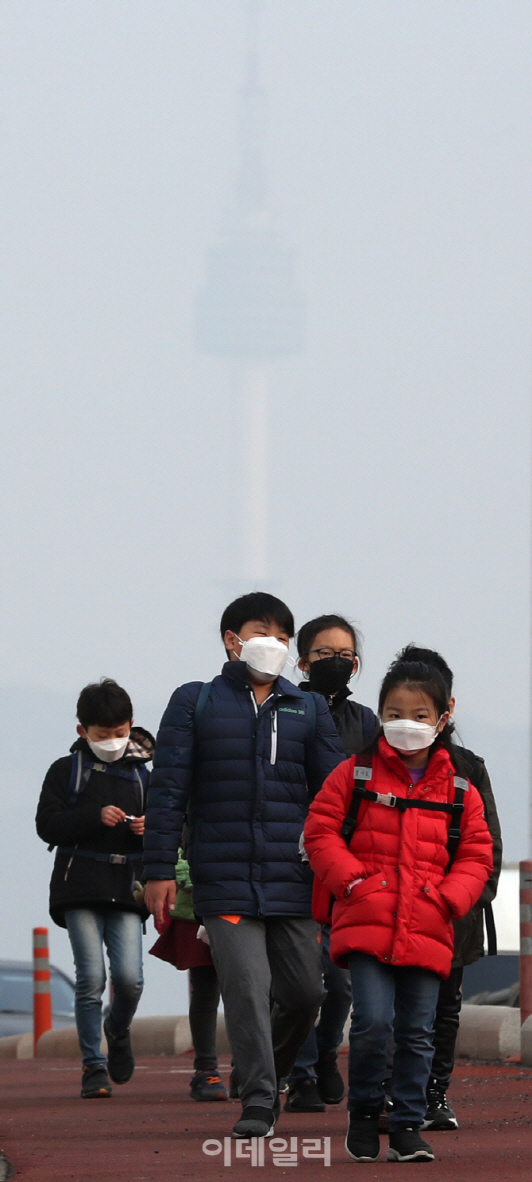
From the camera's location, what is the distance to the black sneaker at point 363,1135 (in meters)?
6.79

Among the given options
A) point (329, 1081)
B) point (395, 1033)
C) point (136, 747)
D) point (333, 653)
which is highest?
point (333, 653)

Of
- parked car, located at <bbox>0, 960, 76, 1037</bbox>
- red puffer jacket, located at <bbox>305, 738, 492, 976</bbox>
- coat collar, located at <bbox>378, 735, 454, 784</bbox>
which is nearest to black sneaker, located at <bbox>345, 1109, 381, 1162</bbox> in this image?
red puffer jacket, located at <bbox>305, 738, 492, 976</bbox>

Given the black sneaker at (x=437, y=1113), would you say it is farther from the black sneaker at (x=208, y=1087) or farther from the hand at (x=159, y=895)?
the black sneaker at (x=208, y=1087)

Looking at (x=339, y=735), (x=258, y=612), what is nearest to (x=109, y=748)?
(x=339, y=735)

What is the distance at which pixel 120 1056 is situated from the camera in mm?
10484

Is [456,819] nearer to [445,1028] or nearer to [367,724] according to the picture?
[445,1028]

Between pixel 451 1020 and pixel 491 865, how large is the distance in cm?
Result: 123

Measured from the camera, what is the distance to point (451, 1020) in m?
7.95

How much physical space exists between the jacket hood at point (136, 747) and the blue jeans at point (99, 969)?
0.69 metres

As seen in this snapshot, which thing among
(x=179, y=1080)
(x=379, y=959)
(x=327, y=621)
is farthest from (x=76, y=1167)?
(x=179, y=1080)

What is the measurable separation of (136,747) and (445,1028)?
288 centimetres

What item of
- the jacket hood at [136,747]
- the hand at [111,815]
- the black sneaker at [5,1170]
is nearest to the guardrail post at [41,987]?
the jacket hood at [136,747]

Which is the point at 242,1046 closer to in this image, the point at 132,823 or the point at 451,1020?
the point at 451,1020

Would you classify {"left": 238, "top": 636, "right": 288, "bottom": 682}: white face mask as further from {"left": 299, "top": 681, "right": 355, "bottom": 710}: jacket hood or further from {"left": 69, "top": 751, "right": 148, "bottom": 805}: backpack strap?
{"left": 69, "top": 751, "right": 148, "bottom": 805}: backpack strap
